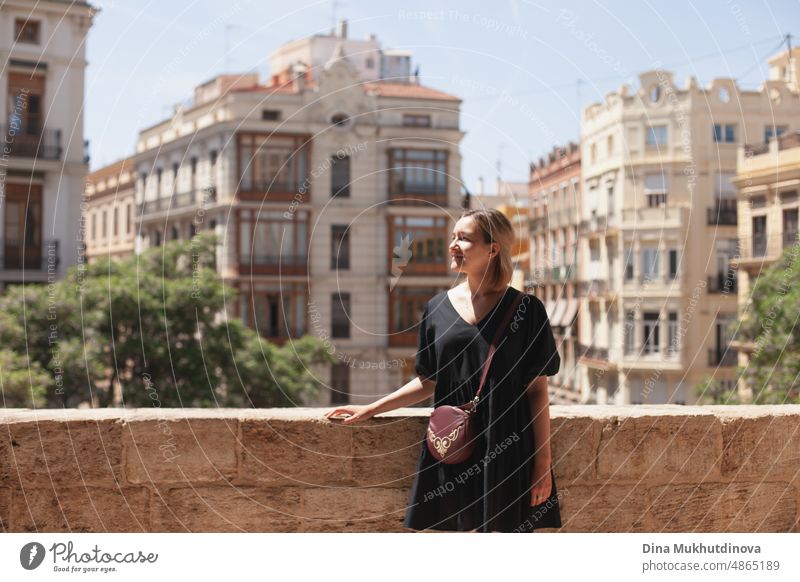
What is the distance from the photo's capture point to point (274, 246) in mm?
34844

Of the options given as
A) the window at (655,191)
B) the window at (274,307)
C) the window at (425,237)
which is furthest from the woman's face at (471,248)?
the window at (655,191)

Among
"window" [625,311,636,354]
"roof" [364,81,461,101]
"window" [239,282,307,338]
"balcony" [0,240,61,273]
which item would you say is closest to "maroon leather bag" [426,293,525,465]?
"balcony" [0,240,61,273]

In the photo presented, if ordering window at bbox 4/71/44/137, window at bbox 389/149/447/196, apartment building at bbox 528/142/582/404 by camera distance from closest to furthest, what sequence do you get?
window at bbox 4/71/44/137
apartment building at bbox 528/142/582/404
window at bbox 389/149/447/196

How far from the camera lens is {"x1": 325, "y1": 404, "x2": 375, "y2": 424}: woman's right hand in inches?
124

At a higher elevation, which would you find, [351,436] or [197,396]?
[351,436]

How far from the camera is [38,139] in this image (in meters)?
23.6

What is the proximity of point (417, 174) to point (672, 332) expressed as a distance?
10770 millimetres

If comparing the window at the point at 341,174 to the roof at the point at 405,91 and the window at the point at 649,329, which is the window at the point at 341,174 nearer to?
the roof at the point at 405,91

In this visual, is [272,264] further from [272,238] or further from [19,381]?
[19,381]

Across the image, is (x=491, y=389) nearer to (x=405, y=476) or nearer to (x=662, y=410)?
(x=405, y=476)

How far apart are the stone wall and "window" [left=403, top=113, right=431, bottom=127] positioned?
29.1m

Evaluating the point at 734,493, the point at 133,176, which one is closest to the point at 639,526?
the point at 734,493

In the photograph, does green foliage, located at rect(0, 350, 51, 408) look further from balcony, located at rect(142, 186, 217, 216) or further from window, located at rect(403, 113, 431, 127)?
window, located at rect(403, 113, 431, 127)

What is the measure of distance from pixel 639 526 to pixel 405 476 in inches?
32.1
